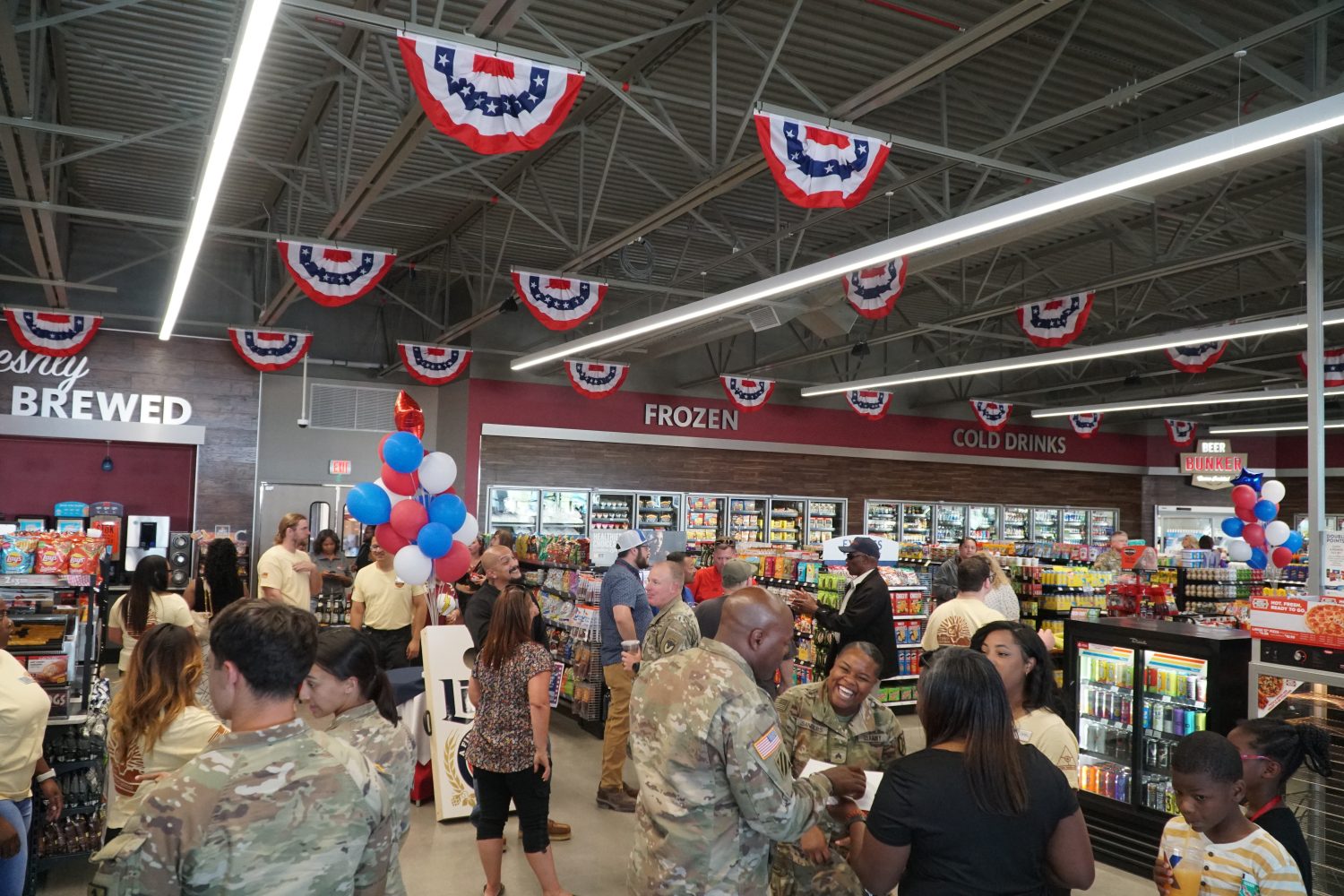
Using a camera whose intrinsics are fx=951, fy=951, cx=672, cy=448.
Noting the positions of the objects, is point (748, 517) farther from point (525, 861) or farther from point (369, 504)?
point (525, 861)

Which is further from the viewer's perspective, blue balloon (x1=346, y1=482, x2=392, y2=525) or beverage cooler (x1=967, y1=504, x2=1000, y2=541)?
beverage cooler (x1=967, y1=504, x2=1000, y2=541)

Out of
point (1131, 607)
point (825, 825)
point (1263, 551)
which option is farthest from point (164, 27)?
point (1263, 551)

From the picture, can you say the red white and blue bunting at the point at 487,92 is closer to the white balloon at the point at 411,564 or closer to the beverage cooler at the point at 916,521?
the white balloon at the point at 411,564

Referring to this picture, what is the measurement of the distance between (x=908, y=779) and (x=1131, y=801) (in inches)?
160

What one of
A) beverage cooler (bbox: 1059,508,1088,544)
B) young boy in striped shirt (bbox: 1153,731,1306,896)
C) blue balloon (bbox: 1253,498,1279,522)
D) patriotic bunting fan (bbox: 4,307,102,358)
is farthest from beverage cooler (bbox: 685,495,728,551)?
young boy in striped shirt (bbox: 1153,731,1306,896)

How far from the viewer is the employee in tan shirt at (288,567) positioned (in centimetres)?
705

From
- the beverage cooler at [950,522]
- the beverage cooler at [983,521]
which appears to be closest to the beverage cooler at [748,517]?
the beverage cooler at [950,522]

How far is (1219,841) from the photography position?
2.46 m

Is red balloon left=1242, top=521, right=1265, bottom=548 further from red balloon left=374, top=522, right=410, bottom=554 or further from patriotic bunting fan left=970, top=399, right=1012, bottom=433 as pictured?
red balloon left=374, top=522, right=410, bottom=554

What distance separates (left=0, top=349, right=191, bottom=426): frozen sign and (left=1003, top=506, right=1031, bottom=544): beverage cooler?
14822mm

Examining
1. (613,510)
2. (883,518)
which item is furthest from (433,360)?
(883,518)

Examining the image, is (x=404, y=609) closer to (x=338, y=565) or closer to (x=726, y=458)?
(x=338, y=565)

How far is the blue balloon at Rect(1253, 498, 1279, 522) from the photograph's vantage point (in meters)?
11.8

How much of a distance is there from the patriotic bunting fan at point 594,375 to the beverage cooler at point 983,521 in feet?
29.7
